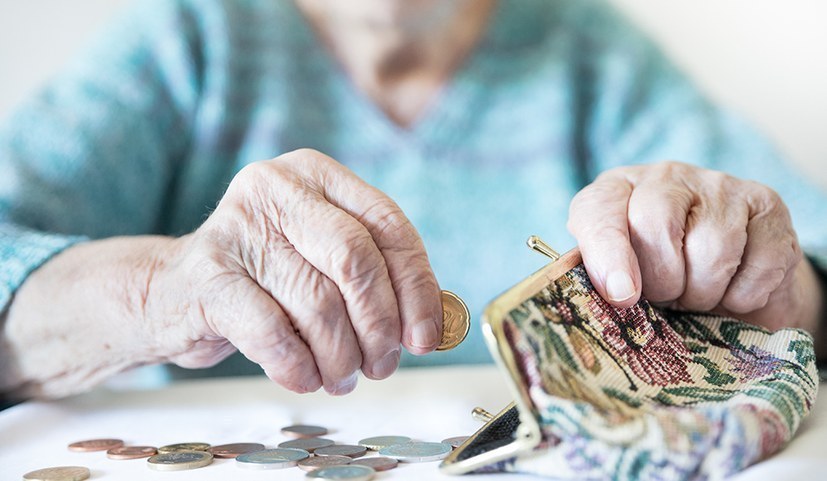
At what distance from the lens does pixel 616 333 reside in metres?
0.58

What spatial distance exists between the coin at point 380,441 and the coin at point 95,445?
0.21 metres

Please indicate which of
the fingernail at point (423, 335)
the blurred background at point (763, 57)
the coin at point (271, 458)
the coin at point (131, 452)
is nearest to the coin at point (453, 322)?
the fingernail at point (423, 335)

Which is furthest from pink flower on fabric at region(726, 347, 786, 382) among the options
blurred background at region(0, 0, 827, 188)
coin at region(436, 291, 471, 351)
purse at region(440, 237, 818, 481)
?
blurred background at region(0, 0, 827, 188)

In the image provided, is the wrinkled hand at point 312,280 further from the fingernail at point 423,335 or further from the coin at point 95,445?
the coin at point 95,445

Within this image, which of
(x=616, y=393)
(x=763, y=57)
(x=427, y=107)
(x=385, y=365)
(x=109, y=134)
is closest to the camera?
(x=616, y=393)

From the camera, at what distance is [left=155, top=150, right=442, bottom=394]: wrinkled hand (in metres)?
0.58

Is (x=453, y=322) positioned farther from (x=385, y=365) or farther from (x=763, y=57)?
(x=763, y=57)

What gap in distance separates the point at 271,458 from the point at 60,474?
14 centimetres

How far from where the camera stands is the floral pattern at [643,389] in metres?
0.43

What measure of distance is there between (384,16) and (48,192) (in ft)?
1.89

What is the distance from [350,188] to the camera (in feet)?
2.10

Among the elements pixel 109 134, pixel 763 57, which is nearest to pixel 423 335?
pixel 109 134

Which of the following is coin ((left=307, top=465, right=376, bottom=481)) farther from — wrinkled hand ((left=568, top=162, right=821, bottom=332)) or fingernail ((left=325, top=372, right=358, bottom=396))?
wrinkled hand ((left=568, top=162, right=821, bottom=332))

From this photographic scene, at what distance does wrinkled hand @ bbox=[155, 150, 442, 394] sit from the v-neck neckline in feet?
2.13
